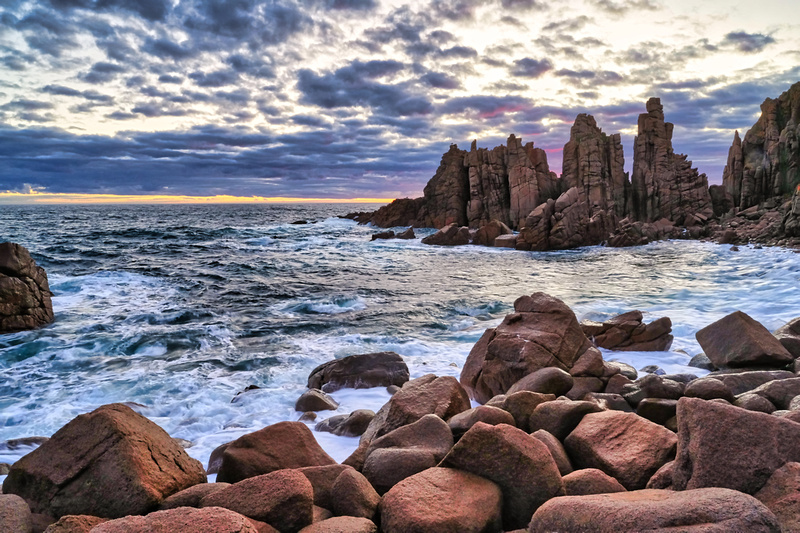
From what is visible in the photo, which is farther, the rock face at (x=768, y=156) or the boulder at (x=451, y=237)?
the rock face at (x=768, y=156)

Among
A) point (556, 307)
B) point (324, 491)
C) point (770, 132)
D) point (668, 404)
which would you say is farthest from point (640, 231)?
point (324, 491)

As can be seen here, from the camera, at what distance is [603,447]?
12.9 ft

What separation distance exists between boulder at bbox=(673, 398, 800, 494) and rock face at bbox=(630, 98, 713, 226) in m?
53.6

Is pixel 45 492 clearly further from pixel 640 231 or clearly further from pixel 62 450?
pixel 640 231

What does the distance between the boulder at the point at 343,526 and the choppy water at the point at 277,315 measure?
3156 mm

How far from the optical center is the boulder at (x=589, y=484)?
132 inches

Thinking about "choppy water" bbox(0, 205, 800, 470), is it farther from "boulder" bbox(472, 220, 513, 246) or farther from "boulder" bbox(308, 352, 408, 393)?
"boulder" bbox(472, 220, 513, 246)

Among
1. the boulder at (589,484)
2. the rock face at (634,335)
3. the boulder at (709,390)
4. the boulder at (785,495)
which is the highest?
the boulder at (785,495)

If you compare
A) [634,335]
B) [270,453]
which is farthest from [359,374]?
[634,335]

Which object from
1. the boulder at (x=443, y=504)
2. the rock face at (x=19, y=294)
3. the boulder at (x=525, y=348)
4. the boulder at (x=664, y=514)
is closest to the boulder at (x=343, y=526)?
the boulder at (x=443, y=504)

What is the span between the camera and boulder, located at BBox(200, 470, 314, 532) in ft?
10.2

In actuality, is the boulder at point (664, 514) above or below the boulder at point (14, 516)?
above

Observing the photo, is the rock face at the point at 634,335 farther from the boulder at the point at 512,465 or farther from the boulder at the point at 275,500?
the boulder at the point at 275,500

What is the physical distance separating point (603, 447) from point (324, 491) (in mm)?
2394
